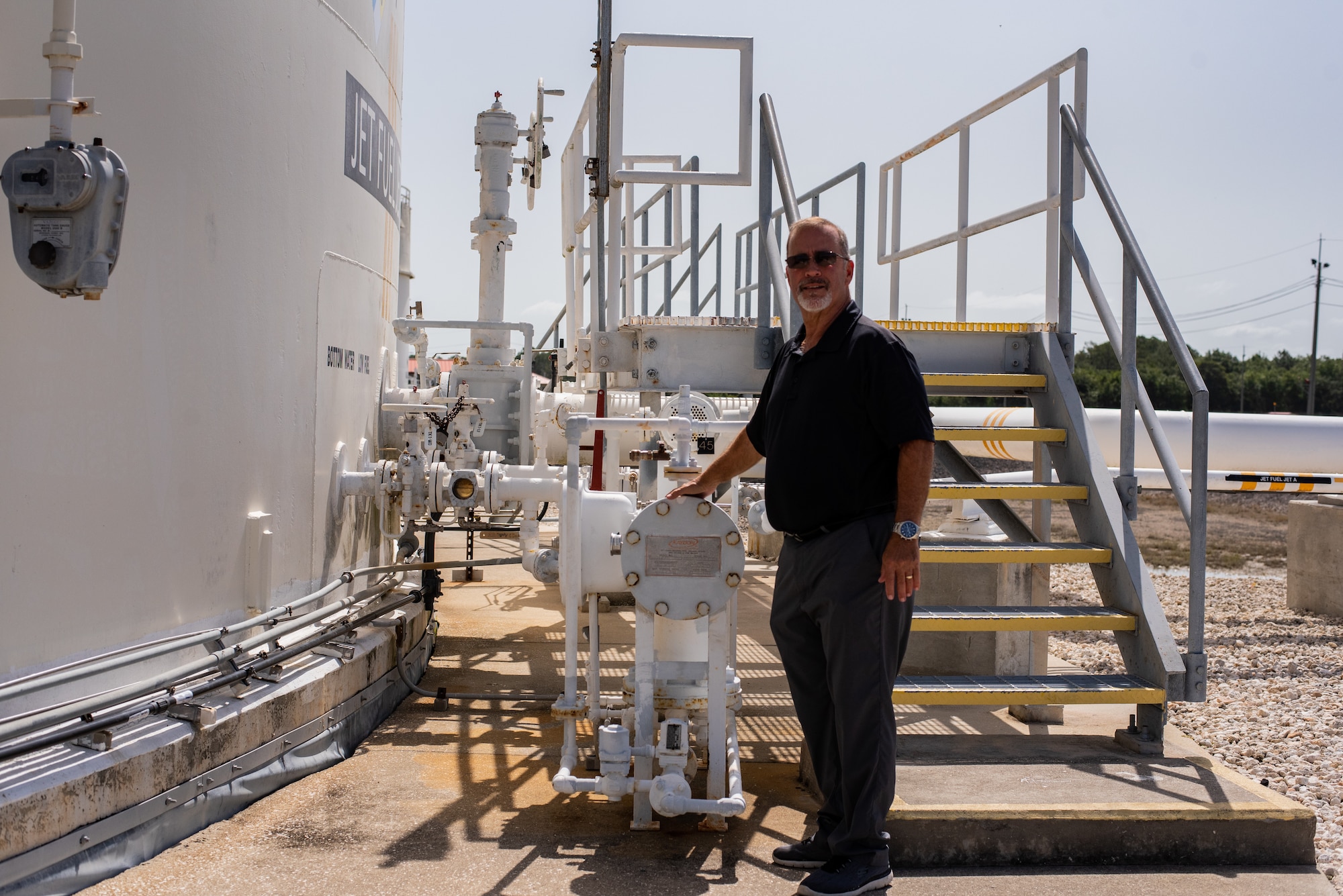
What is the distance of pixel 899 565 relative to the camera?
3193 millimetres

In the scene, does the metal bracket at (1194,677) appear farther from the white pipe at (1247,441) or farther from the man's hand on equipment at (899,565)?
the white pipe at (1247,441)

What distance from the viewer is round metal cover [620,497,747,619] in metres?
3.69

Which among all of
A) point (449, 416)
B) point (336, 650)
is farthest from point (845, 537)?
point (449, 416)

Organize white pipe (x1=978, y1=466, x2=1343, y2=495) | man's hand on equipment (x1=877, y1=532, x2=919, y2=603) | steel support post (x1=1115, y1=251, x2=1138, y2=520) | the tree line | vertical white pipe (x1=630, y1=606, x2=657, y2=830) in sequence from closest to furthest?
man's hand on equipment (x1=877, y1=532, x2=919, y2=603), vertical white pipe (x1=630, y1=606, x2=657, y2=830), steel support post (x1=1115, y1=251, x2=1138, y2=520), white pipe (x1=978, y1=466, x2=1343, y2=495), the tree line

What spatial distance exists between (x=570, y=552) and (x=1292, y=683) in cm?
560

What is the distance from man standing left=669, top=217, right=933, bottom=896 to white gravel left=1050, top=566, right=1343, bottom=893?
1738 mm

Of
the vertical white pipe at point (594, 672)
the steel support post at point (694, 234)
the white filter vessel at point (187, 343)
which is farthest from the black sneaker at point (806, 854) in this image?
the steel support post at point (694, 234)

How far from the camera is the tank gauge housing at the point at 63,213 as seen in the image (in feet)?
9.59

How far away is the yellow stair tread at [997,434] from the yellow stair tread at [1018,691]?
1.13 metres

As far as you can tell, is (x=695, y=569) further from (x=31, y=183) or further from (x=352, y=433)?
Answer: (x=352, y=433)

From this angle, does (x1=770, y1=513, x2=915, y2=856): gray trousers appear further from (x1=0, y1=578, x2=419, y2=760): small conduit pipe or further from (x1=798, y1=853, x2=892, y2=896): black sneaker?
(x1=0, y1=578, x2=419, y2=760): small conduit pipe

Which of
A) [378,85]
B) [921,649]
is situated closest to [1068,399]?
[921,649]

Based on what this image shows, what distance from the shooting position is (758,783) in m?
4.50

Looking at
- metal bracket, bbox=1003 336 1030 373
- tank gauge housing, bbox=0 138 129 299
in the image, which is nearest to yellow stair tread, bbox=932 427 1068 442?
metal bracket, bbox=1003 336 1030 373
